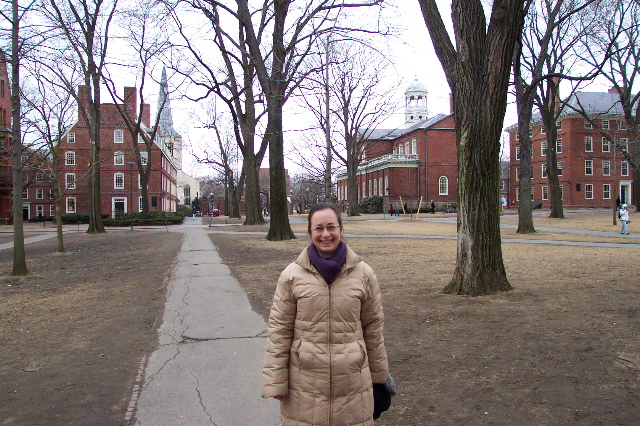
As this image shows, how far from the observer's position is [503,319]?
6.61m

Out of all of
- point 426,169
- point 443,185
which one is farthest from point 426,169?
point 443,185

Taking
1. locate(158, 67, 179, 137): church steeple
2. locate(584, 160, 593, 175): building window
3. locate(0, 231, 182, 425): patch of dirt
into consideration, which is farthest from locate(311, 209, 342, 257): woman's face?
locate(584, 160, 593, 175): building window

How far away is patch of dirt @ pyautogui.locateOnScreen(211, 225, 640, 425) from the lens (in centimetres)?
399

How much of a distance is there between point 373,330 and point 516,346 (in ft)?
10.5

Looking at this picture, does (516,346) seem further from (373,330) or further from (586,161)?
(586,161)

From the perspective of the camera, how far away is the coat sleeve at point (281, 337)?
107 inches

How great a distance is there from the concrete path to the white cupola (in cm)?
6857

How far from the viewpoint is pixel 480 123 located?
26.0ft

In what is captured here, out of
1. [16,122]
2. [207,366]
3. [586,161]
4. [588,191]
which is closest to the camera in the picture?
[207,366]

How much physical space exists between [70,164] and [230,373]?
56535mm

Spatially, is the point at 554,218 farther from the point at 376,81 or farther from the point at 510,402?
the point at 510,402

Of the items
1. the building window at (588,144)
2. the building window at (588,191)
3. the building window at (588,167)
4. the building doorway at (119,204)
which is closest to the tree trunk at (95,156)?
the building doorway at (119,204)

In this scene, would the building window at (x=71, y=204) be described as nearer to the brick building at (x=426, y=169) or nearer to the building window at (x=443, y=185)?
the brick building at (x=426, y=169)

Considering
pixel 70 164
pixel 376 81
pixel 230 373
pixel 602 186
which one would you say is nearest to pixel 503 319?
pixel 230 373
